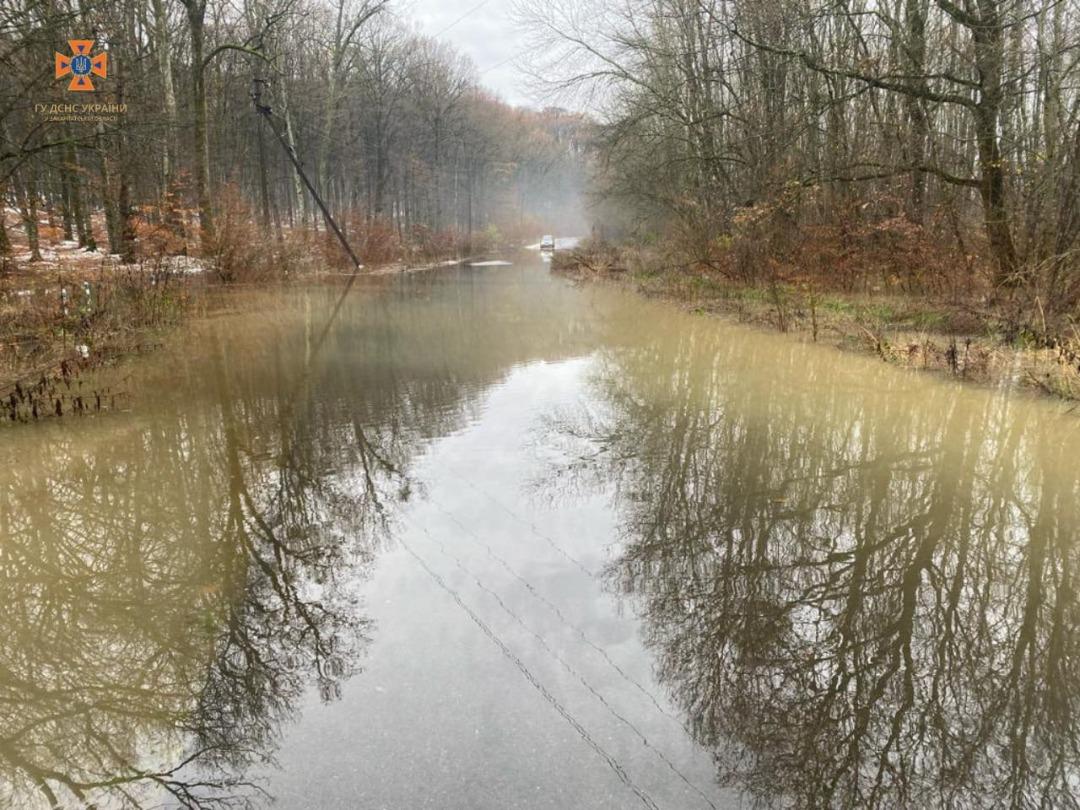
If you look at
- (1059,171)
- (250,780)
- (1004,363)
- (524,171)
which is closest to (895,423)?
(1004,363)

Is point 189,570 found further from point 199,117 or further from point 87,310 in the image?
point 199,117

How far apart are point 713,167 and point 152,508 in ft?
62.0

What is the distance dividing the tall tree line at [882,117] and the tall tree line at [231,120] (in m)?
5.44

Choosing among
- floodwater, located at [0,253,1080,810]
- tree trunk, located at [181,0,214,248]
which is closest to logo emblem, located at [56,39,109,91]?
tree trunk, located at [181,0,214,248]

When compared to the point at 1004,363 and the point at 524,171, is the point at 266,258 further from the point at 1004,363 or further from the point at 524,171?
the point at 524,171

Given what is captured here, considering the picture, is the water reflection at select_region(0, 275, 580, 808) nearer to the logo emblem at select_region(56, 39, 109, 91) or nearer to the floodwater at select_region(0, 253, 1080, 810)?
the floodwater at select_region(0, 253, 1080, 810)

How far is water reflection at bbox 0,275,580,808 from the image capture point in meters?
2.93

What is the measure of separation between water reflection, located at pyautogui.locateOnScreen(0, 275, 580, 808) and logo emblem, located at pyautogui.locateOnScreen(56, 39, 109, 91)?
12.0 meters

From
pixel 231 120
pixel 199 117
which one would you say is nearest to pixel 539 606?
pixel 199 117

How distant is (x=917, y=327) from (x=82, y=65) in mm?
20382

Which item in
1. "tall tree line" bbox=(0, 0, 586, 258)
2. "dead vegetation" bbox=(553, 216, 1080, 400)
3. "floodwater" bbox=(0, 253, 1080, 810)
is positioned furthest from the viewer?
"tall tree line" bbox=(0, 0, 586, 258)

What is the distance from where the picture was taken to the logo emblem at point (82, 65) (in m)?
16.6

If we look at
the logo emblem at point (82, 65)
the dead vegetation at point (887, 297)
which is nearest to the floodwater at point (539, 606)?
the dead vegetation at point (887, 297)

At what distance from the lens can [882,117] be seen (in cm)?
1786
